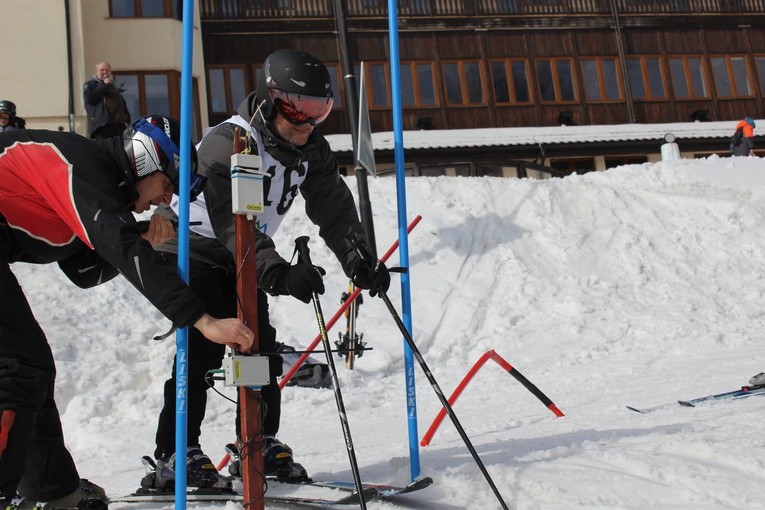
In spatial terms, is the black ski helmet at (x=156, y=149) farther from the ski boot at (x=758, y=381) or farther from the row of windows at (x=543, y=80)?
the row of windows at (x=543, y=80)

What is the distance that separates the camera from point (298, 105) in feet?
11.8

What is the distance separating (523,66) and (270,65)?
783 inches

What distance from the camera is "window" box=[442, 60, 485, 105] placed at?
72.1ft

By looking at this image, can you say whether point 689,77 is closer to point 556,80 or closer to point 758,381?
point 556,80

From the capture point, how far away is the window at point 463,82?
21969 mm

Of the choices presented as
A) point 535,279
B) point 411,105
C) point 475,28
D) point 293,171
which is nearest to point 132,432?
point 293,171

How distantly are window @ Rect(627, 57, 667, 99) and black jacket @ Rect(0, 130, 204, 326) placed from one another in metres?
22.0

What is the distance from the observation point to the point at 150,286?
2738mm

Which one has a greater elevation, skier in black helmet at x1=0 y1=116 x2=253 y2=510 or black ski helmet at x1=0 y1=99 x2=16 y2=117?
black ski helmet at x1=0 y1=99 x2=16 y2=117

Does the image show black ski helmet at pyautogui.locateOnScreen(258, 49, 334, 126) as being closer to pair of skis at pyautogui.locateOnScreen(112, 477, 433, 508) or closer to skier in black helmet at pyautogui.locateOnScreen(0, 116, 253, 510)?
skier in black helmet at pyautogui.locateOnScreen(0, 116, 253, 510)

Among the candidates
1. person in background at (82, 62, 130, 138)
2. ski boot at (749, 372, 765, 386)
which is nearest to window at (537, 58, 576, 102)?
person in background at (82, 62, 130, 138)

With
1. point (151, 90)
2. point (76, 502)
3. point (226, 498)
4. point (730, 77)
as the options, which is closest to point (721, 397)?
point (226, 498)

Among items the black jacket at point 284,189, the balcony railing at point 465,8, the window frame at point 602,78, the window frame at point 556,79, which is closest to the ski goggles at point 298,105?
the black jacket at point 284,189

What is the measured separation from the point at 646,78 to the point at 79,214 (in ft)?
74.7
